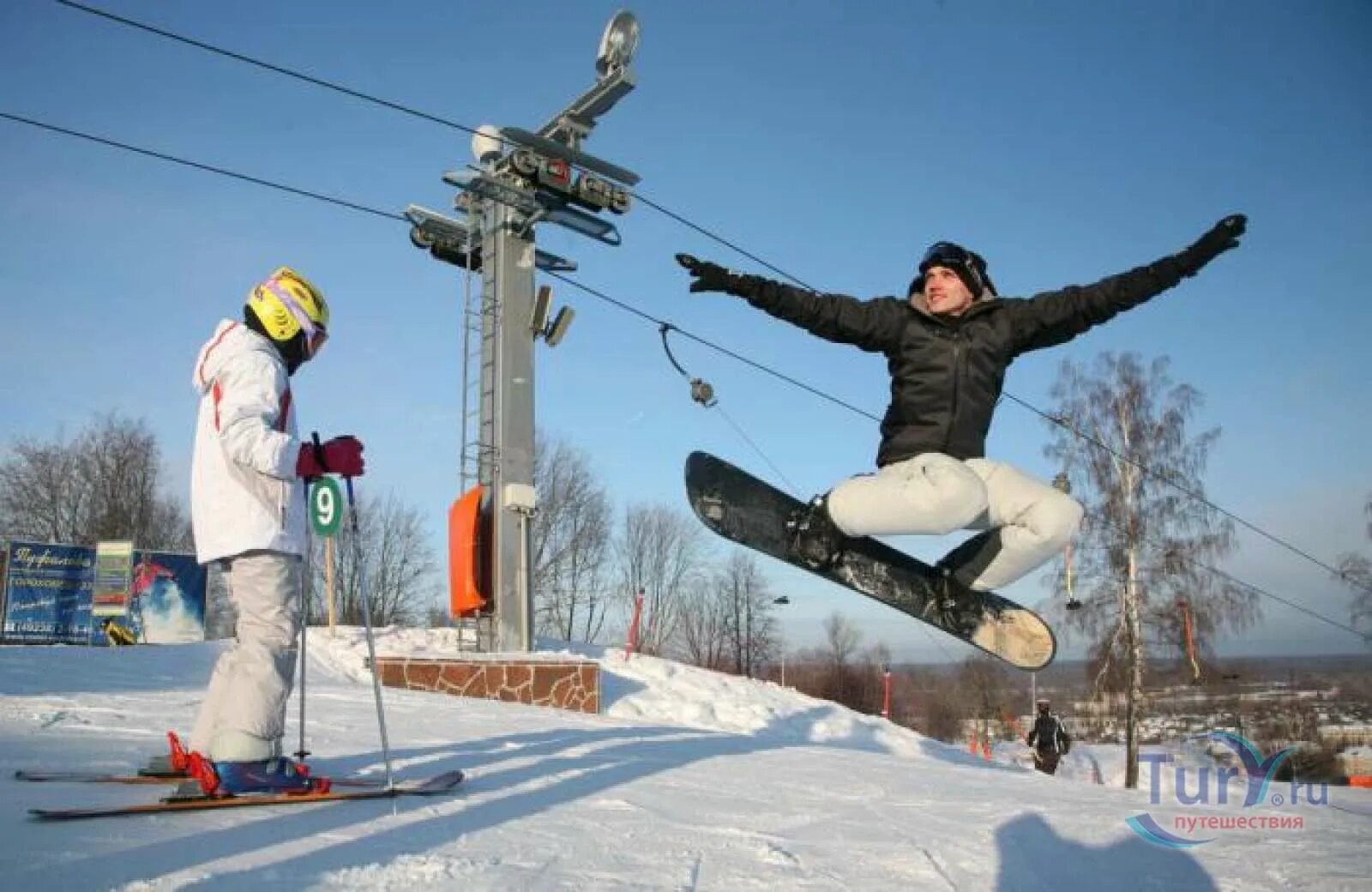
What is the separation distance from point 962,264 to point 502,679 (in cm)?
812

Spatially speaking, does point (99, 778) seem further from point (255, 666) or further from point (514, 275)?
point (514, 275)

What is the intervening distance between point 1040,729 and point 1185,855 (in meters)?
12.6

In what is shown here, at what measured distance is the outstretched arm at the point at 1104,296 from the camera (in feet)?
15.3

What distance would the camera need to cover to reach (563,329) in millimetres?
13625

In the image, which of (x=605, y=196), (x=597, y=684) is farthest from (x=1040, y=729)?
(x=605, y=196)

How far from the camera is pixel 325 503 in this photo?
4.01m

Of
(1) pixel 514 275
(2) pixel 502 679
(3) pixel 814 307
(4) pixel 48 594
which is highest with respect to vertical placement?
(1) pixel 514 275

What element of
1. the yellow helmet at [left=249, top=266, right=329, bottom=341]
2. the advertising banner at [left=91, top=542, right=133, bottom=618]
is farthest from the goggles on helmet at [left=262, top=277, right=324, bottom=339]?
the advertising banner at [left=91, top=542, right=133, bottom=618]

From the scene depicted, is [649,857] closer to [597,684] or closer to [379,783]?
[379,783]

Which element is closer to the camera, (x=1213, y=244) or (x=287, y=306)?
(x=287, y=306)

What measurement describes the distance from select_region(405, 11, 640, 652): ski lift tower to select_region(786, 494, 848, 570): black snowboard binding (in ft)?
25.1

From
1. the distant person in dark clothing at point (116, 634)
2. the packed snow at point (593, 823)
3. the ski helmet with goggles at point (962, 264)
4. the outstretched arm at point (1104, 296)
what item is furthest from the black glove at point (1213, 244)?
the distant person in dark clothing at point (116, 634)

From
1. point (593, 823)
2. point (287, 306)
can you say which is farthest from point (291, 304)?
point (593, 823)

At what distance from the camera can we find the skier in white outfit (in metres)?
3.72
